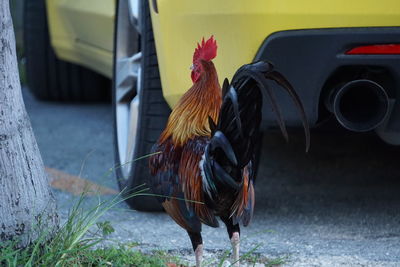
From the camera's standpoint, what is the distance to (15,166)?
2.77 metres

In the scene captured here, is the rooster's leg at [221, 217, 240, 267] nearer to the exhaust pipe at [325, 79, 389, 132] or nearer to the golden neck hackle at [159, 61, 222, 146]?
the golden neck hackle at [159, 61, 222, 146]

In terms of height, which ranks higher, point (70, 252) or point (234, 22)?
point (234, 22)

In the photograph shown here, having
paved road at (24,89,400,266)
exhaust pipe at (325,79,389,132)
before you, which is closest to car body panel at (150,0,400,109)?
exhaust pipe at (325,79,389,132)

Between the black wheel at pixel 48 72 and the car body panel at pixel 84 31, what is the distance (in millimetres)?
456

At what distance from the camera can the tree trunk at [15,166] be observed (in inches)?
108

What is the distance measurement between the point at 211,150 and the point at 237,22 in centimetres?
74

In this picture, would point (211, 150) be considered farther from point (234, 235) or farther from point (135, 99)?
point (135, 99)

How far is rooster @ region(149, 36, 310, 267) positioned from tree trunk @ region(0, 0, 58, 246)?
1.21ft

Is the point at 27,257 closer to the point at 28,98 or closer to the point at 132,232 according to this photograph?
the point at 132,232

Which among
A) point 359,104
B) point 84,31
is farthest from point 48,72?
point 359,104

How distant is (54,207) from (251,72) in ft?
2.91

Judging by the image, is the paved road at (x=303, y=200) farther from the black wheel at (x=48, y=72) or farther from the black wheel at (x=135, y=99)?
the black wheel at (x=48, y=72)

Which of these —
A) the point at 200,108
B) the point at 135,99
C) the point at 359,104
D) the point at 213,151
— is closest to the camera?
the point at 213,151

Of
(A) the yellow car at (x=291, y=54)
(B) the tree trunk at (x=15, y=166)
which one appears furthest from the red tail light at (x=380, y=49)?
(B) the tree trunk at (x=15, y=166)
